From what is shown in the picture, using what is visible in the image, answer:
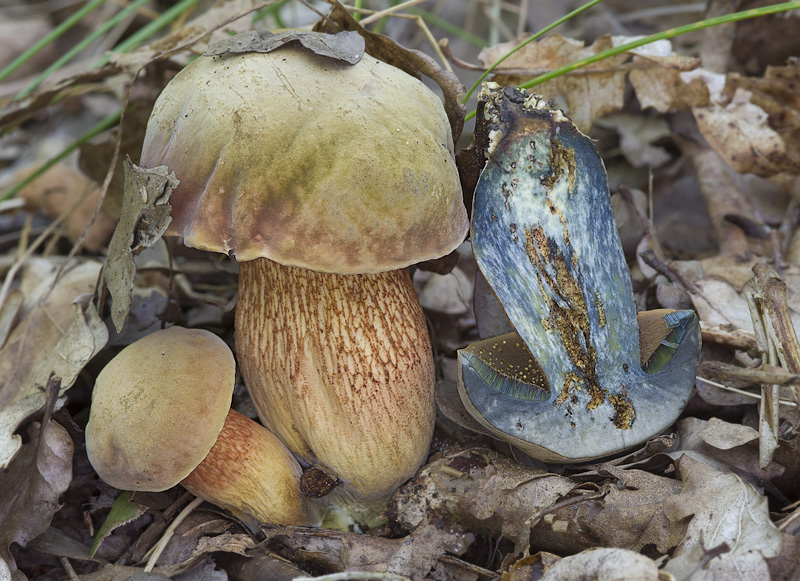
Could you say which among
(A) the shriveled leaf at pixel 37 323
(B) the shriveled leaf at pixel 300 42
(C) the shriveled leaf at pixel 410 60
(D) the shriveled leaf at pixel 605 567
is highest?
(B) the shriveled leaf at pixel 300 42

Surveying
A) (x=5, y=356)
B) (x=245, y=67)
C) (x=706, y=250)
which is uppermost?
(x=245, y=67)

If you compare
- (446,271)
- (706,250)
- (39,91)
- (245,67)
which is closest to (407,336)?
(446,271)

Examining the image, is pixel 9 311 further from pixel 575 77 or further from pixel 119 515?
pixel 575 77

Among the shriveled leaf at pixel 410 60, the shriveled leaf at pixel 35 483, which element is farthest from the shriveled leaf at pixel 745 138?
the shriveled leaf at pixel 35 483

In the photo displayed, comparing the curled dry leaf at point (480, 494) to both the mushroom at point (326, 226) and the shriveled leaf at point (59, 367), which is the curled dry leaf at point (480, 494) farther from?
the shriveled leaf at point (59, 367)

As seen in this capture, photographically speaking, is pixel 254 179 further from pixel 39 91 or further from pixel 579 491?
pixel 39 91

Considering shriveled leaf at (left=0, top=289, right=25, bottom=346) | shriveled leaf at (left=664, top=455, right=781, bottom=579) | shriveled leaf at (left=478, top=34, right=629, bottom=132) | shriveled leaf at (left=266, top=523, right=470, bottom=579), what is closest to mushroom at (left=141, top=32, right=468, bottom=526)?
shriveled leaf at (left=266, top=523, right=470, bottom=579)
